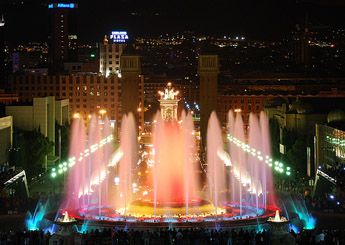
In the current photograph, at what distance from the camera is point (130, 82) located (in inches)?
4513

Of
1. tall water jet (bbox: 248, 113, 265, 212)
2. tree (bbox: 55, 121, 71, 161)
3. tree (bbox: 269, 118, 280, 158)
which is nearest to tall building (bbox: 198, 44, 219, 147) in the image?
tall water jet (bbox: 248, 113, 265, 212)

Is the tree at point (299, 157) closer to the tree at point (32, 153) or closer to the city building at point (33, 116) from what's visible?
the tree at point (32, 153)

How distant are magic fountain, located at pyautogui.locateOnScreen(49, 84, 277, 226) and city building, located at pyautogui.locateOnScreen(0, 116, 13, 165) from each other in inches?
181

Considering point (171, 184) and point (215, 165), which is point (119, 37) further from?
point (171, 184)

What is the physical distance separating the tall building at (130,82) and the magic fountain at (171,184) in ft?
81.3

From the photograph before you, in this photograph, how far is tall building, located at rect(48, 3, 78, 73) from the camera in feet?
637

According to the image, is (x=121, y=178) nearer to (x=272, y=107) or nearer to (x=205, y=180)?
(x=205, y=180)

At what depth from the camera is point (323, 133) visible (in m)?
59.7

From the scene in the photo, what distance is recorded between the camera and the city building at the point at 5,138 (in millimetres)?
56594

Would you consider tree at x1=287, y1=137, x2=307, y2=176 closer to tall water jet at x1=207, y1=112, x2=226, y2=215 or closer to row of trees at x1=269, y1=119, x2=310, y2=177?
row of trees at x1=269, y1=119, x2=310, y2=177

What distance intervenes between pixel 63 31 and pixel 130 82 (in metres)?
85.0

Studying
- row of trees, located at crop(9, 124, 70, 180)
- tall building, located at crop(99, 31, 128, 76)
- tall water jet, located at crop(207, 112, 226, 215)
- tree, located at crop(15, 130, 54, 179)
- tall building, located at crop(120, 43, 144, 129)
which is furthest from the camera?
tall building, located at crop(99, 31, 128, 76)

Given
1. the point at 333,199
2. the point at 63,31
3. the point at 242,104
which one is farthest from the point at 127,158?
the point at 63,31

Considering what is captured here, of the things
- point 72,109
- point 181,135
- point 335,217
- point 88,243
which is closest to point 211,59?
point 72,109
